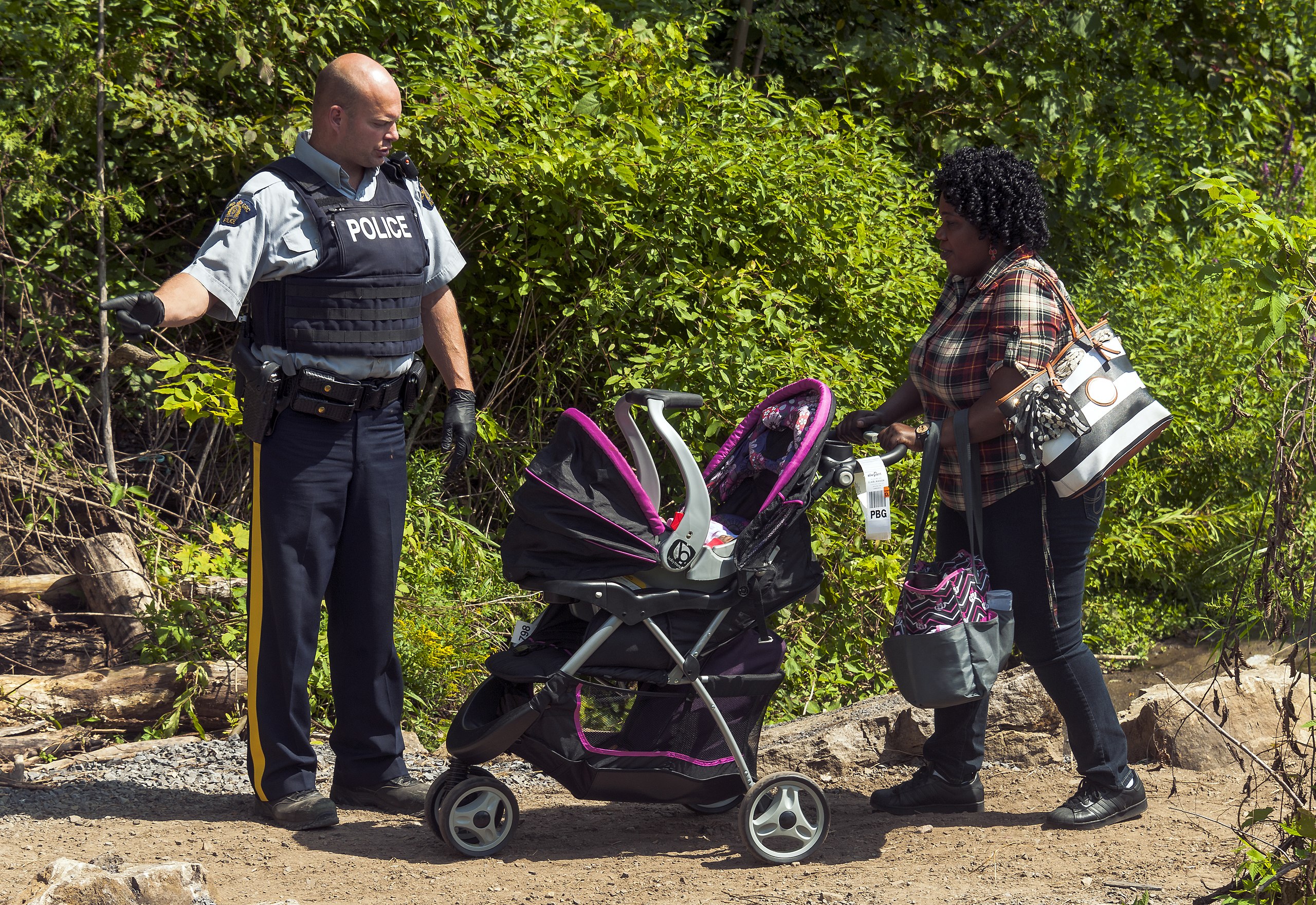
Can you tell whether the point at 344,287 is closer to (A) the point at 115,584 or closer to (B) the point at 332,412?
(B) the point at 332,412

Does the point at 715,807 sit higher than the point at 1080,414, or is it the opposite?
the point at 1080,414

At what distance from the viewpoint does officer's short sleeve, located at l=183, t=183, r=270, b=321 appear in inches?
134

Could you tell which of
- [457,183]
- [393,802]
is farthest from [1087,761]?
[457,183]

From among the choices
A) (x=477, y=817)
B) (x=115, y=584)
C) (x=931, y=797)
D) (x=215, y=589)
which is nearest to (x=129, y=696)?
(x=215, y=589)

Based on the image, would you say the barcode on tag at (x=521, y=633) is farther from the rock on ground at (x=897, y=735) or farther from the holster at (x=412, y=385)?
the rock on ground at (x=897, y=735)

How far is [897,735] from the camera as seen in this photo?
4.36 m

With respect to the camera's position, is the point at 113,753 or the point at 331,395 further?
the point at 113,753

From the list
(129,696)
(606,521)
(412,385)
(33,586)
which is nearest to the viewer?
(606,521)

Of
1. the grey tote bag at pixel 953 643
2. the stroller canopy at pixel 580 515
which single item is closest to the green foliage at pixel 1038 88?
the grey tote bag at pixel 953 643

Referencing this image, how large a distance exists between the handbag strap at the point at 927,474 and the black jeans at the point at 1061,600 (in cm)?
19

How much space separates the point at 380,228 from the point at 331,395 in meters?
0.51

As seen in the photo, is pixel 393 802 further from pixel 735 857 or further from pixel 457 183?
pixel 457 183

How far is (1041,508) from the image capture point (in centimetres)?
348

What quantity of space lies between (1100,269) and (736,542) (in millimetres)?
4723
